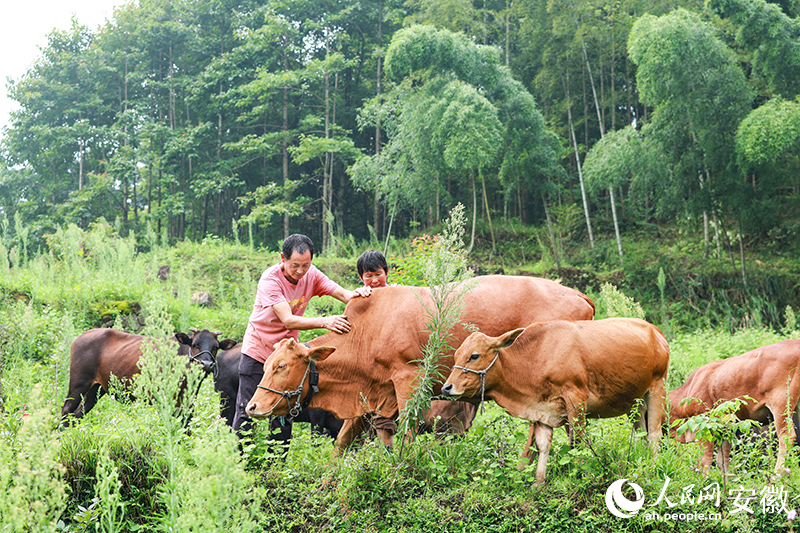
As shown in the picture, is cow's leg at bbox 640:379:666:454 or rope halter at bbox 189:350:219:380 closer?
cow's leg at bbox 640:379:666:454

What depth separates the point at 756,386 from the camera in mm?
4562

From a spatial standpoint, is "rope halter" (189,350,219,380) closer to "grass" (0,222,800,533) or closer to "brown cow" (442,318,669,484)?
"grass" (0,222,800,533)

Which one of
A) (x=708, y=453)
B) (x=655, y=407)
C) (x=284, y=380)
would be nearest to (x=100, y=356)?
(x=284, y=380)

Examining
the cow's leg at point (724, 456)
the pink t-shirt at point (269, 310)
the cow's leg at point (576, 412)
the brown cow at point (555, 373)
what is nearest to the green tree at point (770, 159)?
the cow's leg at point (724, 456)

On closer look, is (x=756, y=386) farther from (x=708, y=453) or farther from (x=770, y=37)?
(x=770, y=37)

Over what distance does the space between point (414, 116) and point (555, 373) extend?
11.2 metres

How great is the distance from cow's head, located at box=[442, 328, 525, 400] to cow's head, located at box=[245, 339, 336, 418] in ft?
3.08

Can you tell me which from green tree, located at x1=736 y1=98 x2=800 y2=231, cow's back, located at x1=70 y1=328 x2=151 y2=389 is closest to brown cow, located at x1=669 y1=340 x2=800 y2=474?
cow's back, located at x1=70 y1=328 x2=151 y2=389

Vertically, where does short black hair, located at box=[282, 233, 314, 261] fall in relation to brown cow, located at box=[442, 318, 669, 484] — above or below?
above

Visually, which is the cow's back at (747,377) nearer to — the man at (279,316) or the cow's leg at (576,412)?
the cow's leg at (576,412)

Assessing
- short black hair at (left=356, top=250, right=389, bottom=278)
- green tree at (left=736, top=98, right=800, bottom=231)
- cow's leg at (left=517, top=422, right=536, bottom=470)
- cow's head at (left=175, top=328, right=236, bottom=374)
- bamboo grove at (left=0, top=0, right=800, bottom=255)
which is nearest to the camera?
cow's leg at (left=517, top=422, right=536, bottom=470)

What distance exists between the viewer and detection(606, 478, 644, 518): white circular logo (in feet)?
11.2

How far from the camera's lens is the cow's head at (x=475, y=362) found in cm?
368

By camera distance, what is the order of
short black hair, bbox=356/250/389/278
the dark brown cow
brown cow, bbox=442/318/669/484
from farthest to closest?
1. the dark brown cow
2. short black hair, bbox=356/250/389/278
3. brown cow, bbox=442/318/669/484
